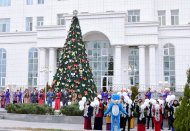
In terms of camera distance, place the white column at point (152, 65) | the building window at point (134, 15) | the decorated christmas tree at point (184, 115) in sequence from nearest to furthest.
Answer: the decorated christmas tree at point (184, 115) → the white column at point (152, 65) → the building window at point (134, 15)

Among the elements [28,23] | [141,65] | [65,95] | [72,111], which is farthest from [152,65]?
[28,23]

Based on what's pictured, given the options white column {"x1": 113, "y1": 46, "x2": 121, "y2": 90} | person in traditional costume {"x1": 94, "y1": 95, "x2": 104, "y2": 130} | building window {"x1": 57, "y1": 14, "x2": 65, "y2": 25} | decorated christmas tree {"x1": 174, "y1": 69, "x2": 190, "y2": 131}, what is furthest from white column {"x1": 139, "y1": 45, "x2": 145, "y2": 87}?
decorated christmas tree {"x1": 174, "y1": 69, "x2": 190, "y2": 131}

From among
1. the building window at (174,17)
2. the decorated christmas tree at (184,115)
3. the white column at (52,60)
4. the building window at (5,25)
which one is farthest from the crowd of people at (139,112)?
the building window at (5,25)

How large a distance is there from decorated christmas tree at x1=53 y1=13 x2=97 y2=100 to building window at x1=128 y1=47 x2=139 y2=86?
41.2 feet

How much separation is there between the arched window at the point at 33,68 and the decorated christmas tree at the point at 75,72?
1718 cm

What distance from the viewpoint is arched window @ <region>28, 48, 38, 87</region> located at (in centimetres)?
4150

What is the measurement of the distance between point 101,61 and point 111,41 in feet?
10.1

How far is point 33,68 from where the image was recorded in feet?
137

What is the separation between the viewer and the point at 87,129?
1634cm

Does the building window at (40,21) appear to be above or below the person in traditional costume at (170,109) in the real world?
above

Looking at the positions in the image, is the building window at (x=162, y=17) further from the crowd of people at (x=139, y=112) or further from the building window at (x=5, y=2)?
the crowd of people at (x=139, y=112)

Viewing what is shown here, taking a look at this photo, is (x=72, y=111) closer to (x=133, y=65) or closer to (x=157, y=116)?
(x=157, y=116)

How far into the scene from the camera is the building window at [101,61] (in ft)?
125

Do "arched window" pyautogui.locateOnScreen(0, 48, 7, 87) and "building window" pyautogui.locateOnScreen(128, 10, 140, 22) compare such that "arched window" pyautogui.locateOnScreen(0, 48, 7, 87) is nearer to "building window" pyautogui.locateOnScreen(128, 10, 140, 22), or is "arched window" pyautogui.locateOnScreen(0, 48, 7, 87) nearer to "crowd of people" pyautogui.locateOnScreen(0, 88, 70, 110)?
"crowd of people" pyautogui.locateOnScreen(0, 88, 70, 110)
